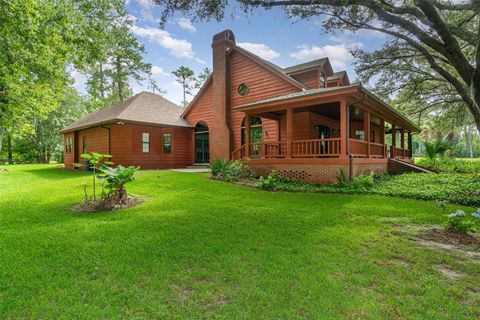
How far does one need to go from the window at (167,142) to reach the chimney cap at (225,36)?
659 centimetres

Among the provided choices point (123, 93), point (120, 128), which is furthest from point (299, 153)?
point (123, 93)

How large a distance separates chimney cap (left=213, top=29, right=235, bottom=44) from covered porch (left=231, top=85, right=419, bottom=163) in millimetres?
5168

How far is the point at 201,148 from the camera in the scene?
17.9m

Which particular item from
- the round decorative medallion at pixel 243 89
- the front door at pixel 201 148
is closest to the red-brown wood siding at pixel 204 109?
the front door at pixel 201 148

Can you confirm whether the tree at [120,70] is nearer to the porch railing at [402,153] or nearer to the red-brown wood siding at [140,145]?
the red-brown wood siding at [140,145]

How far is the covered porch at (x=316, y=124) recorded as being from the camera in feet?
31.3

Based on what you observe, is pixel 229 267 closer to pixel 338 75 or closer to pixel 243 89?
pixel 243 89

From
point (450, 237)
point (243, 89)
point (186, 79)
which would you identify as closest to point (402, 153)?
point (243, 89)

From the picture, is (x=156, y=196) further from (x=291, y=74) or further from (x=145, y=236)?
(x=291, y=74)

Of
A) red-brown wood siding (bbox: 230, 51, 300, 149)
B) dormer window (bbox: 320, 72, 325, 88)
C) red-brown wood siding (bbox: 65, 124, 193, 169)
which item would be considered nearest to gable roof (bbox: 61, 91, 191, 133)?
red-brown wood siding (bbox: 65, 124, 193, 169)

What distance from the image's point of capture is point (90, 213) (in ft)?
20.3

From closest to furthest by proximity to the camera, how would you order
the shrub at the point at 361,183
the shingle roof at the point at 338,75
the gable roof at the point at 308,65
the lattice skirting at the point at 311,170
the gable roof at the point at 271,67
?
the shrub at the point at 361,183, the lattice skirting at the point at 311,170, the gable roof at the point at 271,67, the gable roof at the point at 308,65, the shingle roof at the point at 338,75

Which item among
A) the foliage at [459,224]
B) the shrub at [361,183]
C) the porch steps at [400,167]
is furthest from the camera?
the porch steps at [400,167]

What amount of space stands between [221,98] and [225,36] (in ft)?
12.4
